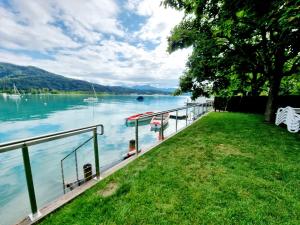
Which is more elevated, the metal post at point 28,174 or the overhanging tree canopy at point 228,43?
the overhanging tree canopy at point 228,43

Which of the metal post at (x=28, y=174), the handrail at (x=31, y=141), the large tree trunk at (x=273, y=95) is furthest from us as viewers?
the large tree trunk at (x=273, y=95)

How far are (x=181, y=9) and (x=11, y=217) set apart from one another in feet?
31.9

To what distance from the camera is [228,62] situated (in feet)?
27.4

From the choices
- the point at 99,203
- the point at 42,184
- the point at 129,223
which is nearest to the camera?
the point at 129,223

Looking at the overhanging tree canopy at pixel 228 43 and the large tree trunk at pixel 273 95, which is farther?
the large tree trunk at pixel 273 95

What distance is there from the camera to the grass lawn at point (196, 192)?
1.89m

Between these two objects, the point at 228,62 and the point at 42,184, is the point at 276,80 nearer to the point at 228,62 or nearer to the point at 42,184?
the point at 228,62

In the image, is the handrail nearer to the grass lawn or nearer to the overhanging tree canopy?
the grass lawn

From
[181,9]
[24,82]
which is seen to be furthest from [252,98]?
[24,82]

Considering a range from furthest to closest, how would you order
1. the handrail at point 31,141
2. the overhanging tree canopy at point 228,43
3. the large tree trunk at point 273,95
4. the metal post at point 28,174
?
the large tree trunk at point 273,95 < the overhanging tree canopy at point 228,43 < the metal post at point 28,174 < the handrail at point 31,141

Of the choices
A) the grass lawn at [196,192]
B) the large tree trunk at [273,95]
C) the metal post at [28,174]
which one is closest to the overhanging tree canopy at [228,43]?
the large tree trunk at [273,95]


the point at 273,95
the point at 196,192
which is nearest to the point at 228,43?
the point at 273,95

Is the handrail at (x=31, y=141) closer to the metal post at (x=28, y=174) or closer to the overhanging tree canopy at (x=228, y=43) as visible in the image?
the metal post at (x=28, y=174)

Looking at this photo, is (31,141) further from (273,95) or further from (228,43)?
(273,95)
